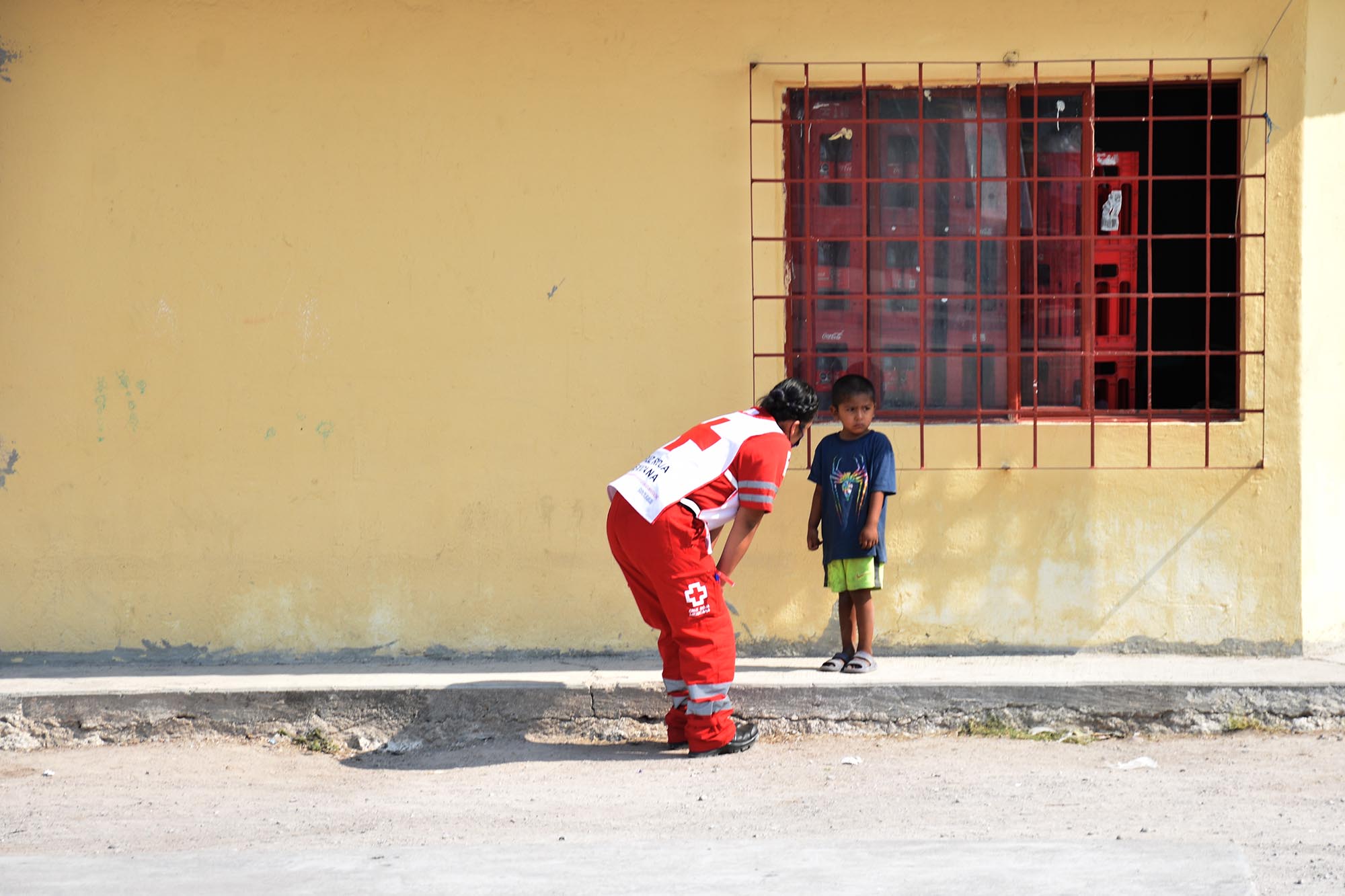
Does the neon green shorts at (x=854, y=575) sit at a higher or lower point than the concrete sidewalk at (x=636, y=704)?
higher

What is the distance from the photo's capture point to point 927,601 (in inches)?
231

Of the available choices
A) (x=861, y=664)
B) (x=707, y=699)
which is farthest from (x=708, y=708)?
(x=861, y=664)

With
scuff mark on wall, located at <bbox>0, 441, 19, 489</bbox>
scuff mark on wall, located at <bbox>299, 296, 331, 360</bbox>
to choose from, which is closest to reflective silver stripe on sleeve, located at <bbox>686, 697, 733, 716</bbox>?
scuff mark on wall, located at <bbox>299, 296, 331, 360</bbox>

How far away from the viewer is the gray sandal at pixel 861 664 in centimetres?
550

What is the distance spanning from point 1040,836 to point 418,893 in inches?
69.1

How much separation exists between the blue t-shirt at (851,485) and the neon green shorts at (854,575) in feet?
0.08

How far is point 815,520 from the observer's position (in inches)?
219

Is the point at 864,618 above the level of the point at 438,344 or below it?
below

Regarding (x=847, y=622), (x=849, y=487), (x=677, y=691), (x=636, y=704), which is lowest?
(x=636, y=704)

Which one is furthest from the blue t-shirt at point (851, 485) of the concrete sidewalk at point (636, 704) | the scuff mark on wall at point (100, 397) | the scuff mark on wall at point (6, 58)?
the scuff mark on wall at point (6, 58)

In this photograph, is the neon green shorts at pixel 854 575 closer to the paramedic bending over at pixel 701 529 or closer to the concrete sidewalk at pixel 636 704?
the concrete sidewalk at pixel 636 704

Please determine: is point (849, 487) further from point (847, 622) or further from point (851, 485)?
point (847, 622)

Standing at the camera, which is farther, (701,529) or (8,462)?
(8,462)

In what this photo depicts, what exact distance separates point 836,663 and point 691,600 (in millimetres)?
1030
